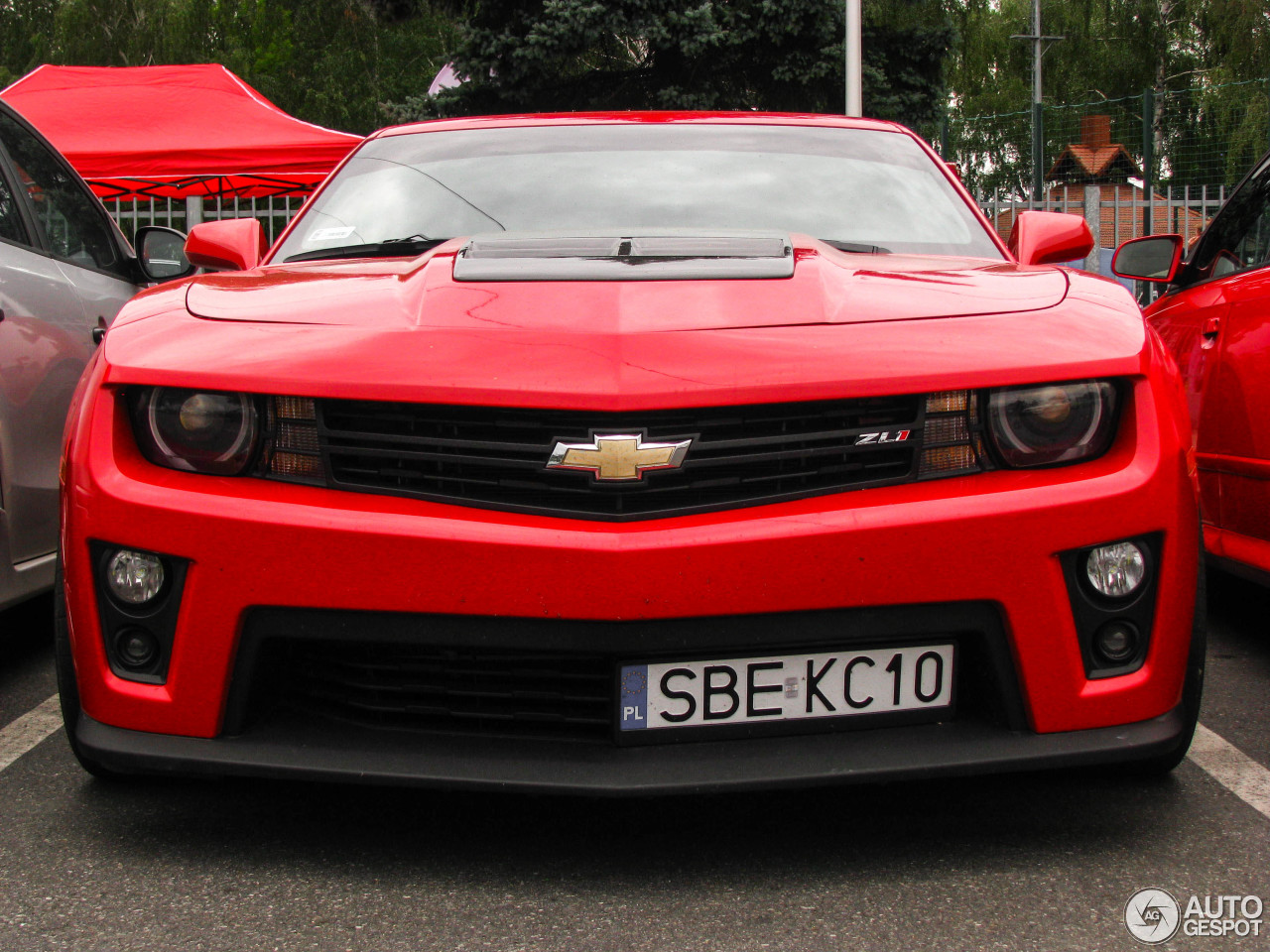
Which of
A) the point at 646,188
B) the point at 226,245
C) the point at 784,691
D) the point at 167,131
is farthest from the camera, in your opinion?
the point at 167,131

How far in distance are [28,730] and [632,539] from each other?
1.85 metres

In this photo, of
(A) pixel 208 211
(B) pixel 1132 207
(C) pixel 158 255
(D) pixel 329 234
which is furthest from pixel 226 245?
(A) pixel 208 211

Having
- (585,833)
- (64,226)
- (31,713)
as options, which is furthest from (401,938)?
(64,226)

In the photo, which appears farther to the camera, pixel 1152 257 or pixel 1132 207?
pixel 1132 207

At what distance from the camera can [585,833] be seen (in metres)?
2.43

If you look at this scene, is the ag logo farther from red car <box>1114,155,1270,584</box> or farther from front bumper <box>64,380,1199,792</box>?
red car <box>1114,155,1270,584</box>

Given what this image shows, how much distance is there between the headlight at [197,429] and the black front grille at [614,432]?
14cm

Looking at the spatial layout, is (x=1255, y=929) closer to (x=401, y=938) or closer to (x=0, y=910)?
(x=401, y=938)

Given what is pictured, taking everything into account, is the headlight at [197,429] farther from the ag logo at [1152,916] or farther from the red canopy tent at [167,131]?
the red canopy tent at [167,131]

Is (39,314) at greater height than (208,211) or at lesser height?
greater

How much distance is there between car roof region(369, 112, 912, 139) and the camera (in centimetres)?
374

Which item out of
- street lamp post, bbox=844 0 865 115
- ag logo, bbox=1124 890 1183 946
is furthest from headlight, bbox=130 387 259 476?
street lamp post, bbox=844 0 865 115

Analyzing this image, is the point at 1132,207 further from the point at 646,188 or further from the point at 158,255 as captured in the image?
the point at 646,188

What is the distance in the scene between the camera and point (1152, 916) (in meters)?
2.09
